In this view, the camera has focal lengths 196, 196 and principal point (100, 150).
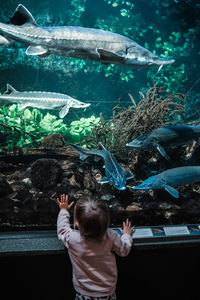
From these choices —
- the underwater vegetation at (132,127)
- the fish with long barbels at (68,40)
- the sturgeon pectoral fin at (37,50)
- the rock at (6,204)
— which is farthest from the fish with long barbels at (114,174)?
the sturgeon pectoral fin at (37,50)

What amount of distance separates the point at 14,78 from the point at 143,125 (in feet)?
27.0

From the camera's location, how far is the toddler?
1361 millimetres

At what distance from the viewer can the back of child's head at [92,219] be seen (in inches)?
52.7

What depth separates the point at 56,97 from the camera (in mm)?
4484

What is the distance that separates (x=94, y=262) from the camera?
1401mm

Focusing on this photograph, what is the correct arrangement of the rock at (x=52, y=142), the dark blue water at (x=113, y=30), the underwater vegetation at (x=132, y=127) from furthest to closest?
1. the dark blue water at (x=113, y=30)
2. the rock at (x=52, y=142)
3. the underwater vegetation at (x=132, y=127)

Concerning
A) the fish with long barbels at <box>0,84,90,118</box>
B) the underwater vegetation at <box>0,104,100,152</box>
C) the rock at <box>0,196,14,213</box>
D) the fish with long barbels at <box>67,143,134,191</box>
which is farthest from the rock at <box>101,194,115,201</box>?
the fish with long barbels at <box>0,84,90,118</box>

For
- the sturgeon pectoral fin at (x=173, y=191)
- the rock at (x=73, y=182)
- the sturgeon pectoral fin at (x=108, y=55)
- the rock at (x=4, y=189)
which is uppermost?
the sturgeon pectoral fin at (x=108, y=55)

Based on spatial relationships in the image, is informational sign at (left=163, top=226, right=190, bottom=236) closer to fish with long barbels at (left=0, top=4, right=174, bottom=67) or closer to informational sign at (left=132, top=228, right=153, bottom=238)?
informational sign at (left=132, top=228, right=153, bottom=238)

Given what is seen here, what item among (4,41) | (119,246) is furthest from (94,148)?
(119,246)

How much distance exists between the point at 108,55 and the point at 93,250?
2102 mm

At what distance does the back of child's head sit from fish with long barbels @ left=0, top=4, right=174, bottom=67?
5.87ft

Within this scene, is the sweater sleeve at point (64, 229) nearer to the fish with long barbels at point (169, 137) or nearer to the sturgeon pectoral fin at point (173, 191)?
the sturgeon pectoral fin at point (173, 191)

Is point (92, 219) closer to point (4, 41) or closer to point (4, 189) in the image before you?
point (4, 189)
